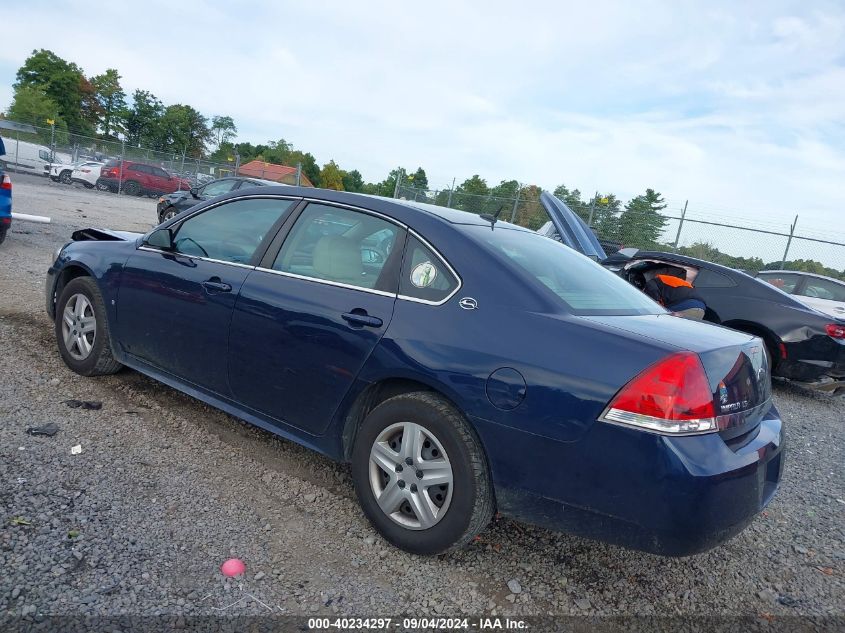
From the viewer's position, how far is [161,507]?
9.00 ft

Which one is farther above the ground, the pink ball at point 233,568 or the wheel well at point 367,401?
the wheel well at point 367,401

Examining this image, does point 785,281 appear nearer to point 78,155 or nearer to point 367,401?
point 367,401

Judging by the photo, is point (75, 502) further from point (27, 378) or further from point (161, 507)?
point (27, 378)

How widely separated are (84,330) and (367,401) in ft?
7.96

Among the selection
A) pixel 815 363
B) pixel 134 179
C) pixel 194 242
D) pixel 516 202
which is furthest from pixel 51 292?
pixel 134 179

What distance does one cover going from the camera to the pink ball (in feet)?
7.73

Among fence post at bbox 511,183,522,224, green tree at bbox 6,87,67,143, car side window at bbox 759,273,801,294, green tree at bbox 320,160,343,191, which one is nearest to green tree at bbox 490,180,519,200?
Result: fence post at bbox 511,183,522,224

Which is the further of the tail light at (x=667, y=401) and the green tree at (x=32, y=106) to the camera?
the green tree at (x=32, y=106)

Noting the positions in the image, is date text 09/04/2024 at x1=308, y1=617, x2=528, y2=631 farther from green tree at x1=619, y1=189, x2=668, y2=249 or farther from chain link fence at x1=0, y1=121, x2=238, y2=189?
chain link fence at x1=0, y1=121, x2=238, y2=189

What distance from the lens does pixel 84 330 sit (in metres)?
4.07

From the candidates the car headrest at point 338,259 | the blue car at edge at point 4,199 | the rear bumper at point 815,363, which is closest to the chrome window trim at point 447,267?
the car headrest at point 338,259

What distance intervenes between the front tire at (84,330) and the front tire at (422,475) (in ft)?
7.21

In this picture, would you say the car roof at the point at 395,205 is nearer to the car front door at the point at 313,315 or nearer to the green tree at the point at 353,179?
the car front door at the point at 313,315

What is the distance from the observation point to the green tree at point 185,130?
77.9 meters
